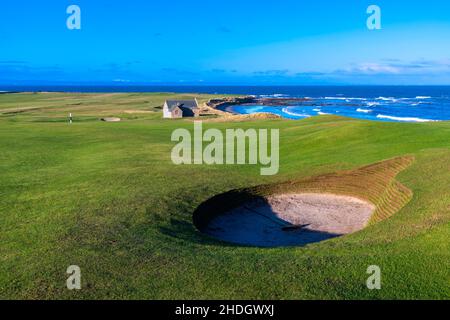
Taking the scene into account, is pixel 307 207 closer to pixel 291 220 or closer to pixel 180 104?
pixel 291 220

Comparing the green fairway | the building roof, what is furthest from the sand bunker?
the building roof

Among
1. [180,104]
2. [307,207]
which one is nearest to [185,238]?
[307,207]

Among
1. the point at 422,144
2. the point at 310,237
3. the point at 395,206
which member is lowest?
the point at 310,237

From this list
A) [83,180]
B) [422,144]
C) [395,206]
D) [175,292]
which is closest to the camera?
[175,292]

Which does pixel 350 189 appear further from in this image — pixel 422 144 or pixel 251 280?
pixel 251 280

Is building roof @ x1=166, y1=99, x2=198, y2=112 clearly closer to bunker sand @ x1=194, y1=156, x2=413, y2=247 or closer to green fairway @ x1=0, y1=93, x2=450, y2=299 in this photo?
green fairway @ x1=0, y1=93, x2=450, y2=299
